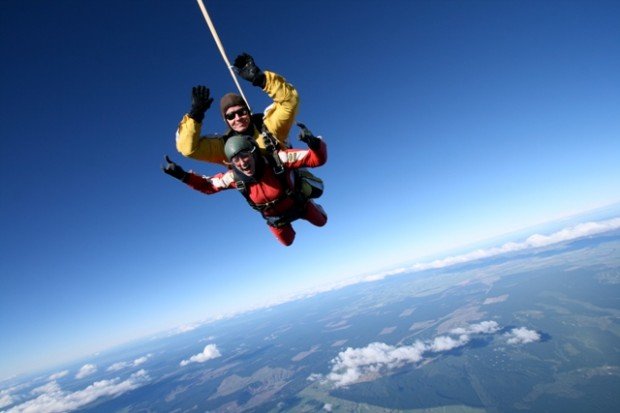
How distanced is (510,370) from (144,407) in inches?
7450

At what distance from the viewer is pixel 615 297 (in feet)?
493

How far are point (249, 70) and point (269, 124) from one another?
0.69 meters

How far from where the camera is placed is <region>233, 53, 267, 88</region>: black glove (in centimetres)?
306

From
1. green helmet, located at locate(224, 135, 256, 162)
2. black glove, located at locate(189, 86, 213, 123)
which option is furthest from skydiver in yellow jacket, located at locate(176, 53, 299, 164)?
green helmet, located at locate(224, 135, 256, 162)

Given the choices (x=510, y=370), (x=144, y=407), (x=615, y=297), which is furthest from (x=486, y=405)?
(x=144, y=407)

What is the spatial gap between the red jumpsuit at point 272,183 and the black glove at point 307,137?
0.13 meters

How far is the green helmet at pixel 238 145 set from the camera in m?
3.52

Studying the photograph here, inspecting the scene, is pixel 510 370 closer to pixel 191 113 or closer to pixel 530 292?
pixel 530 292

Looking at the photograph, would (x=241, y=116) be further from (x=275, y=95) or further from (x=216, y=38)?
(x=216, y=38)

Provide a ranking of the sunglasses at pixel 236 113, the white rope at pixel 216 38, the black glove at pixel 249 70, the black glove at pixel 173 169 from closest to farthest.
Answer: the white rope at pixel 216 38, the black glove at pixel 249 70, the sunglasses at pixel 236 113, the black glove at pixel 173 169

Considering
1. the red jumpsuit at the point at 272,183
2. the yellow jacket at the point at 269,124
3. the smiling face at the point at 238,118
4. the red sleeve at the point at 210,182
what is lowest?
the red jumpsuit at the point at 272,183

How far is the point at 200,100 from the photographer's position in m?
3.20

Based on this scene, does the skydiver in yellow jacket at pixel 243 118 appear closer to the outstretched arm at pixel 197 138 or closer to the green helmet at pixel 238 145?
the outstretched arm at pixel 197 138

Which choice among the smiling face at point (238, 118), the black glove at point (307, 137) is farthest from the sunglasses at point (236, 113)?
the black glove at point (307, 137)
